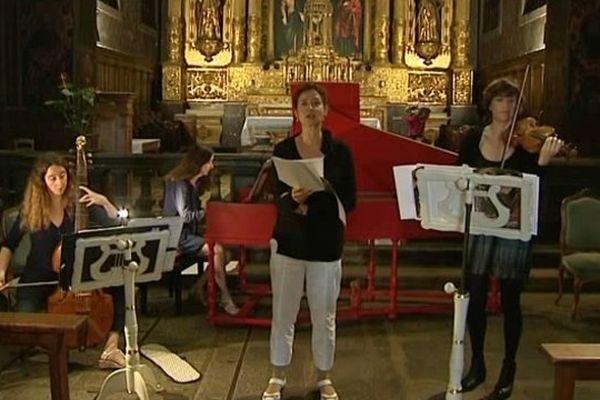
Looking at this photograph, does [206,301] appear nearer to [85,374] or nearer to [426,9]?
[85,374]

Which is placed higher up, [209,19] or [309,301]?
[209,19]

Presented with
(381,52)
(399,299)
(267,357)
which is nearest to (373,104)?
(381,52)

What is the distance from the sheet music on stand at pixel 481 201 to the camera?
3986mm

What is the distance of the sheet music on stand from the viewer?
3986 millimetres

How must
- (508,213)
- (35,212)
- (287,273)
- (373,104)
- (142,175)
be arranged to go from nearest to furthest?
(508,213) < (287,273) < (35,212) < (142,175) < (373,104)

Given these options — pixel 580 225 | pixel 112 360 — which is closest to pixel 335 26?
pixel 580 225

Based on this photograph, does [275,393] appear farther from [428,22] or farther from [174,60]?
[428,22]

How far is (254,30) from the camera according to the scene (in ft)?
51.1

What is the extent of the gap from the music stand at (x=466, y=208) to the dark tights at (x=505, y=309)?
56 centimetres

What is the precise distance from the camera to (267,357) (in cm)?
555

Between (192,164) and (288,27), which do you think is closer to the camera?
(192,164)

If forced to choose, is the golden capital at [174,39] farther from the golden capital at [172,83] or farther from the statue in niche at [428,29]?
the statue in niche at [428,29]

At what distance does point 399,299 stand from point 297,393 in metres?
2.29

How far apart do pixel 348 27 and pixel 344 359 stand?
11.1m
